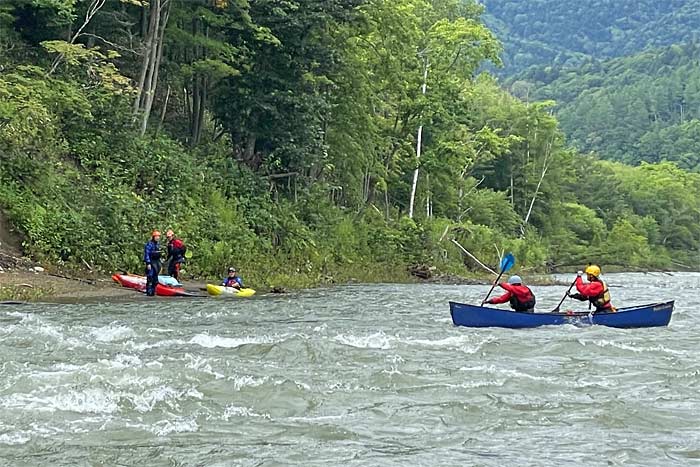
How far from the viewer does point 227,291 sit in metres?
21.5

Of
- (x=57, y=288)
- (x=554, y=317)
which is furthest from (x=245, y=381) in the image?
(x=57, y=288)

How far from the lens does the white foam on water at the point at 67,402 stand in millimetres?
8562

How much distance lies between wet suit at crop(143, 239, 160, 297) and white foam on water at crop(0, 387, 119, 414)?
456 inches

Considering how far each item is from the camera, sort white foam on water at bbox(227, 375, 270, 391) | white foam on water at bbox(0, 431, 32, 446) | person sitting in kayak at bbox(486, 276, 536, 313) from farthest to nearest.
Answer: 1. person sitting in kayak at bbox(486, 276, 536, 313)
2. white foam on water at bbox(227, 375, 270, 391)
3. white foam on water at bbox(0, 431, 32, 446)

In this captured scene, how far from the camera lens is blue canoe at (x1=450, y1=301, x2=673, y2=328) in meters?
16.4

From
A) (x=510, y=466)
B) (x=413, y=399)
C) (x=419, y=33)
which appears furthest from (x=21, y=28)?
(x=510, y=466)

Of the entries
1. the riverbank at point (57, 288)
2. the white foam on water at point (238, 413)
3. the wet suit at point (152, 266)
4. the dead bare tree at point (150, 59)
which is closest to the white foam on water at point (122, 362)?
the white foam on water at point (238, 413)

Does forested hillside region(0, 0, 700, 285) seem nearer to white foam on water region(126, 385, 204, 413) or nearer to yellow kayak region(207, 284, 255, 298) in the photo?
yellow kayak region(207, 284, 255, 298)

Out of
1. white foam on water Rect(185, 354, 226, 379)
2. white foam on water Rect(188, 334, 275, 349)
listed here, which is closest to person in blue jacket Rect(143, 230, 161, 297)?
white foam on water Rect(188, 334, 275, 349)

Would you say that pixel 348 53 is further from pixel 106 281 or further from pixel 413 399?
pixel 413 399

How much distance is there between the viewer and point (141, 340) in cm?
1340

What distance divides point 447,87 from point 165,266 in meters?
17.7

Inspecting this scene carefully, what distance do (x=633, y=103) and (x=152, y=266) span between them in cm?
13173

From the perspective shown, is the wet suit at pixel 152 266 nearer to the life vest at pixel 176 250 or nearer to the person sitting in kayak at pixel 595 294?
the life vest at pixel 176 250
